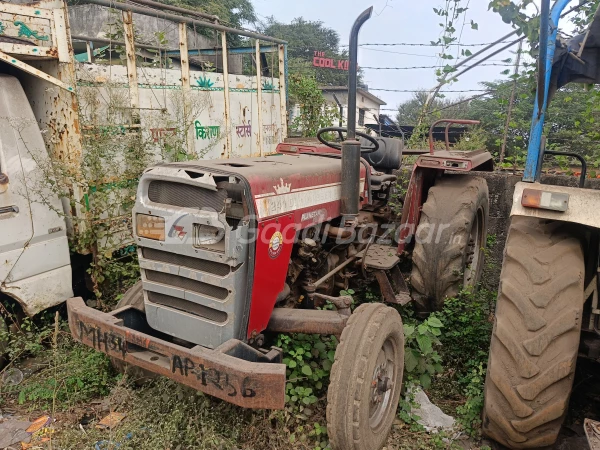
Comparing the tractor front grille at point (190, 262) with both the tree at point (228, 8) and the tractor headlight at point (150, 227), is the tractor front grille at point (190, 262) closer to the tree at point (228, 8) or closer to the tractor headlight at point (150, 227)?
the tractor headlight at point (150, 227)

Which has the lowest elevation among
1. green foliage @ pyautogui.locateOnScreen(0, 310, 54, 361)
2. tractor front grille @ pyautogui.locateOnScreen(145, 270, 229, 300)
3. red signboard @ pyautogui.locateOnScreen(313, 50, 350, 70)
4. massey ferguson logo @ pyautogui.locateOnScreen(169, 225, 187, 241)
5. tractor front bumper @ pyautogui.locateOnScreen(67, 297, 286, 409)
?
green foliage @ pyautogui.locateOnScreen(0, 310, 54, 361)

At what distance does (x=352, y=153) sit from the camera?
2957 millimetres

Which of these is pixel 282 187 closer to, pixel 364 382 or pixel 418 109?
pixel 364 382

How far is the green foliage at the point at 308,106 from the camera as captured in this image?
9.13 m

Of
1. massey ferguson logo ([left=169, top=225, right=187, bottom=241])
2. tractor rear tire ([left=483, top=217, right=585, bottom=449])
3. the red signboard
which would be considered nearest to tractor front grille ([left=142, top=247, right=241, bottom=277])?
massey ferguson logo ([left=169, top=225, right=187, bottom=241])

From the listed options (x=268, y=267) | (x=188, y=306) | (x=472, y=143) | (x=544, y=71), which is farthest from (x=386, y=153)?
(x=472, y=143)

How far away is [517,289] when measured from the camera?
2.46 metres

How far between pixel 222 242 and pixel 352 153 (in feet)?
3.43

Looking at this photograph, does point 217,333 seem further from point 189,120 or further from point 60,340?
point 189,120

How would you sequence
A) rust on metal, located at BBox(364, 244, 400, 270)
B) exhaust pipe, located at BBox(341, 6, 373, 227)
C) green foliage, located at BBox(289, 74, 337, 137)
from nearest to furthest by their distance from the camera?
1. exhaust pipe, located at BBox(341, 6, 373, 227)
2. rust on metal, located at BBox(364, 244, 400, 270)
3. green foliage, located at BBox(289, 74, 337, 137)

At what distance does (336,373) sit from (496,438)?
3.18ft

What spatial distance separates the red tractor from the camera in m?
2.37

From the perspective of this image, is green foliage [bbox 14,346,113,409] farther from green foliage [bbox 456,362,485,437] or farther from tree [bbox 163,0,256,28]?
tree [bbox 163,0,256,28]

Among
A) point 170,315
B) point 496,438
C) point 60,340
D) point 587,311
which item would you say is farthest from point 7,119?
point 587,311
